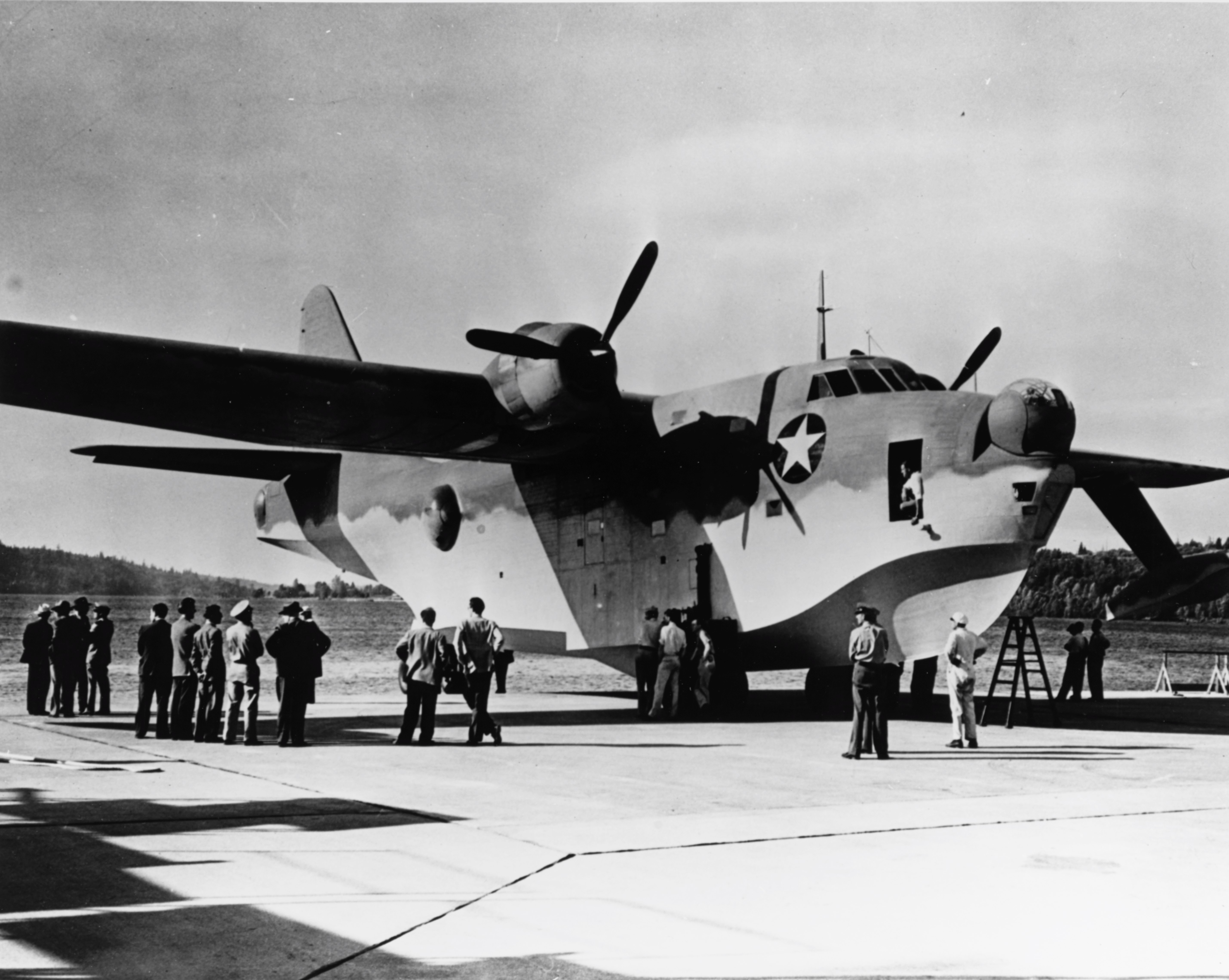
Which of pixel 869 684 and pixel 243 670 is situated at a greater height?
pixel 869 684

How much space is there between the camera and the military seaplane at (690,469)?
573 inches

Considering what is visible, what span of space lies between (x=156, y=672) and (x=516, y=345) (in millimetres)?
5968

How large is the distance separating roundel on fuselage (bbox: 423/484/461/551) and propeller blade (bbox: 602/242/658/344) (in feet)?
18.7

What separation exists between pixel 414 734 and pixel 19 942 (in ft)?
33.5

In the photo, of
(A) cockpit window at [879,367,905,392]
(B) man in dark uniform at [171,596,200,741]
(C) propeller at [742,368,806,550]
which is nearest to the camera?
(B) man in dark uniform at [171,596,200,741]

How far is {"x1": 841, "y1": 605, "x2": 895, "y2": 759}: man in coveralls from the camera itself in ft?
39.6

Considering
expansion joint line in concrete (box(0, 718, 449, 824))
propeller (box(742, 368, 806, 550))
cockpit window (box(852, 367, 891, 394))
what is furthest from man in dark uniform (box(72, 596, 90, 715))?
cockpit window (box(852, 367, 891, 394))

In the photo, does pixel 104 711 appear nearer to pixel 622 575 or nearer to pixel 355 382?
pixel 355 382

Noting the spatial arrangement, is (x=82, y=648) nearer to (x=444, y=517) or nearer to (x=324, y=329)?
(x=444, y=517)

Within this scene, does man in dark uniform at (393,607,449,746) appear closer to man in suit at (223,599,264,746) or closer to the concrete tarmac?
the concrete tarmac

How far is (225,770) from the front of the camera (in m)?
10.9

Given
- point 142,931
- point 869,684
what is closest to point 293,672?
point 869,684

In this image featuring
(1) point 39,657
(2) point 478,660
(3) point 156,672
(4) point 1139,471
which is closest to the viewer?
(2) point 478,660

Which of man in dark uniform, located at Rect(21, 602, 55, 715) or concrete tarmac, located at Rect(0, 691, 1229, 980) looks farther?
man in dark uniform, located at Rect(21, 602, 55, 715)
